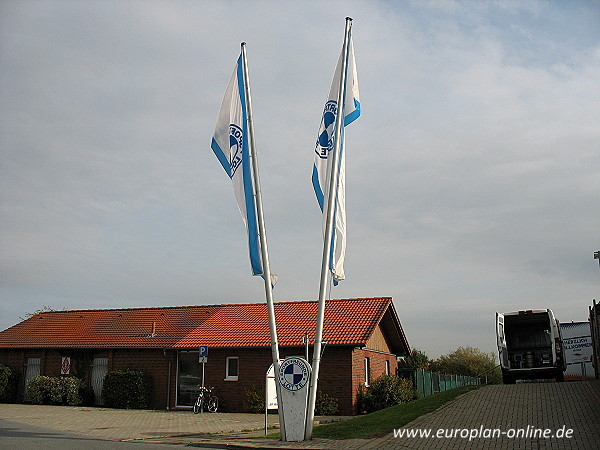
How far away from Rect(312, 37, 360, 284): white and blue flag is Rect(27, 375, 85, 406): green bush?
1818cm

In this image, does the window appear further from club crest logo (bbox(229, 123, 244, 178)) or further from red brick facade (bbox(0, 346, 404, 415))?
club crest logo (bbox(229, 123, 244, 178))

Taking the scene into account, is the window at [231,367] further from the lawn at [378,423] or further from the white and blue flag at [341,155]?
the white and blue flag at [341,155]

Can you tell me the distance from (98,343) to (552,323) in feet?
65.2

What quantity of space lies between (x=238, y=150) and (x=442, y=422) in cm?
834

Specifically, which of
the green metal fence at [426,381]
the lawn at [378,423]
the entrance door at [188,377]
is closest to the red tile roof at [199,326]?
the entrance door at [188,377]

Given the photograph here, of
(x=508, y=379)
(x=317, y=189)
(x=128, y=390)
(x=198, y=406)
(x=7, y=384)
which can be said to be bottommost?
(x=198, y=406)

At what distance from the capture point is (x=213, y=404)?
25875mm

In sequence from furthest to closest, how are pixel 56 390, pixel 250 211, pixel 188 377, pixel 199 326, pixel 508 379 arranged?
pixel 199 326 < pixel 56 390 < pixel 188 377 < pixel 508 379 < pixel 250 211

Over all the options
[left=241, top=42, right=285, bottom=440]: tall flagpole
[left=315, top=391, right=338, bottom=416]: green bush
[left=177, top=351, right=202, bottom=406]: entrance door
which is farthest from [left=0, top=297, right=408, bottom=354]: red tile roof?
[left=241, top=42, right=285, bottom=440]: tall flagpole

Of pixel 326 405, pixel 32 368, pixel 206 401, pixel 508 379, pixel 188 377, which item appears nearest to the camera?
pixel 508 379

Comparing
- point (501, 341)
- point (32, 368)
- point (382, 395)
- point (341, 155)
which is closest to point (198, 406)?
point (382, 395)

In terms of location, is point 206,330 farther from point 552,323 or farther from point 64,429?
point 552,323

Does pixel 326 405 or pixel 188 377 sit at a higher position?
pixel 188 377

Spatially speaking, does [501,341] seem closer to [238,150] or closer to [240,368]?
[240,368]
